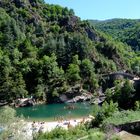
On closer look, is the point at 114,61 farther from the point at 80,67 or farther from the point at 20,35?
the point at 20,35

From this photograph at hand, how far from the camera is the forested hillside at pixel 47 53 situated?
303ft

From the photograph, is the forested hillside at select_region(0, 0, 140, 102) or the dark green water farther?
the forested hillside at select_region(0, 0, 140, 102)

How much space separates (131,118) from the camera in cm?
3578

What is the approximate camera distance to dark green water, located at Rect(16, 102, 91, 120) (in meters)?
71.4

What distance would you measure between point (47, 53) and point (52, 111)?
3384 cm

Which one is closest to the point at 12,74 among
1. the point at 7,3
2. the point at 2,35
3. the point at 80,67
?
the point at 80,67

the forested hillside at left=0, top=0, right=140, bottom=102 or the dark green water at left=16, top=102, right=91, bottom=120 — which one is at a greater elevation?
the forested hillside at left=0, top=0, right=140, bottom=102

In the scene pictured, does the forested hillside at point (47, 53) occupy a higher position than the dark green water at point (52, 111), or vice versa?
the forested hillside at point (47, 53)

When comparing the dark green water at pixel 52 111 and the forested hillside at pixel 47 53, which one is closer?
the dark green water at pixel 52 111

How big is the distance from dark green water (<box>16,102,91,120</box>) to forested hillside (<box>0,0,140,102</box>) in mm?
6702

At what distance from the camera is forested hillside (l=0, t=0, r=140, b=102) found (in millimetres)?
92250

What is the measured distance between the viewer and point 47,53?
109 metres

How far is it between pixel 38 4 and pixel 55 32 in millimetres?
23604

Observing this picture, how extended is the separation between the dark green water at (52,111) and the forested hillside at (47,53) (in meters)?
6.70
